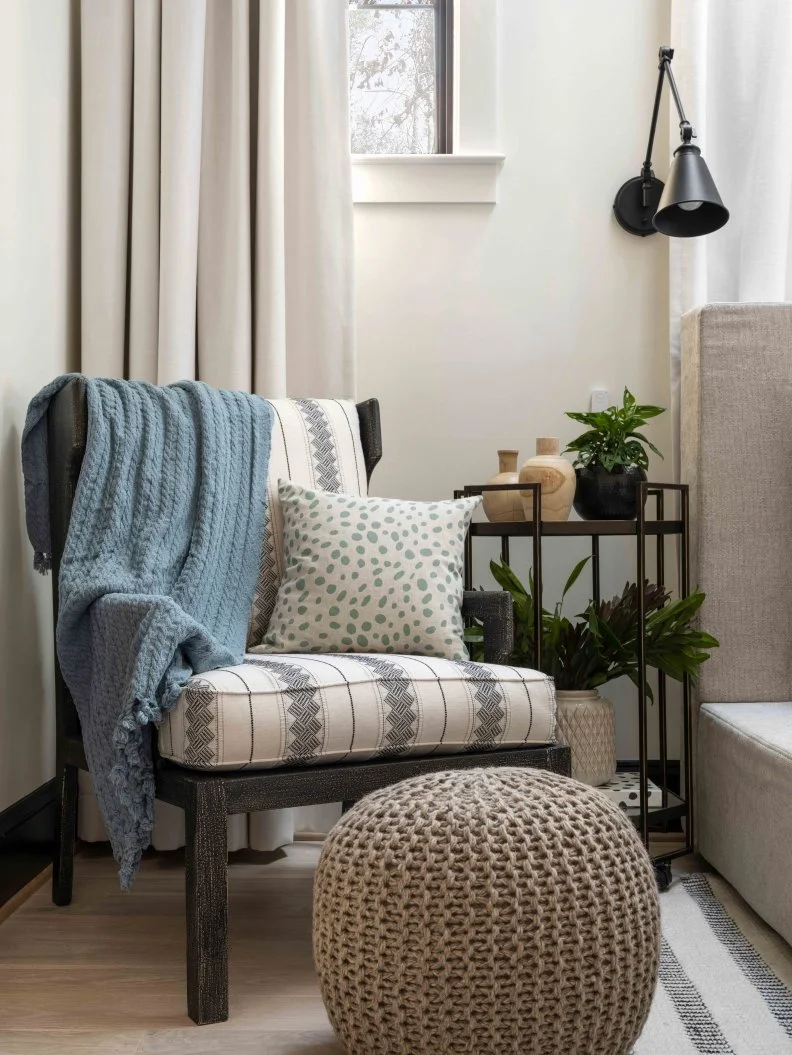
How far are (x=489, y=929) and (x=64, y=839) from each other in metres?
1.06

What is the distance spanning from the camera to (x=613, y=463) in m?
2.12

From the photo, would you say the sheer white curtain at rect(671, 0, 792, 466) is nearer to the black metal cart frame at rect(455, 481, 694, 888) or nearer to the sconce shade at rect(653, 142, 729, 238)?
the sconce shade at rect(653, 142, 729, 238)

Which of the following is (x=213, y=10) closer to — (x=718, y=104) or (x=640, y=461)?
(x=718, y=104)

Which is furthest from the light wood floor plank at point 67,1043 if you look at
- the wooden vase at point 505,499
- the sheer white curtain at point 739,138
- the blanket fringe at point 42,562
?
the sheer white curtain at point 739,138

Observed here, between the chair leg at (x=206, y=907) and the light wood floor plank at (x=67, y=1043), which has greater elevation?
the chair leg at (x=206, y=907)

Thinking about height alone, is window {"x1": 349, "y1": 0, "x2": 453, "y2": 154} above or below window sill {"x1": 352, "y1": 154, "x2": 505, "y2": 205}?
above

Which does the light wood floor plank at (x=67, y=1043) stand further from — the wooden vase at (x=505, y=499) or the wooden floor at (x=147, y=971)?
the wooden vase at (x=505, y=499)

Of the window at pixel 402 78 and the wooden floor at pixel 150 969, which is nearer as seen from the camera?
the wooden floor at pixel 150 969

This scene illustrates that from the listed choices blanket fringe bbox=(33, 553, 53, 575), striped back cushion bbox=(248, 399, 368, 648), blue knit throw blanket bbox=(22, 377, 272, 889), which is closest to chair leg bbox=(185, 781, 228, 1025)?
blue knit throw blanket bbox=(22, 377, 272, 889)

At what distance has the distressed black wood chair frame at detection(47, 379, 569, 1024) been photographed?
1.37 metres

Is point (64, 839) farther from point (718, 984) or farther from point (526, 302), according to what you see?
point (526, 302)

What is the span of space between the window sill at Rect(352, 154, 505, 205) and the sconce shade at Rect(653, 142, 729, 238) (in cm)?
47

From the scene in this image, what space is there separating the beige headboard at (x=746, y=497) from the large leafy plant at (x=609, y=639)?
80 mm

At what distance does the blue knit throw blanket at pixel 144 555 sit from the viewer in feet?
4.81
